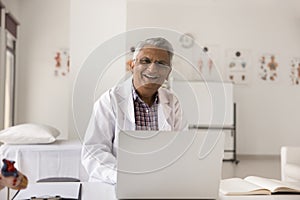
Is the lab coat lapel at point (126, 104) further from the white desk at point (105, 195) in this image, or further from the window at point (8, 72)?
the window at point (8, 72)

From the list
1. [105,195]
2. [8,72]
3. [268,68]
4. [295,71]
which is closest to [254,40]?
[268,68]

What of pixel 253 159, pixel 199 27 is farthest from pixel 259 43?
pixel 253 159

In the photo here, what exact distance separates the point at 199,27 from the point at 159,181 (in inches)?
226

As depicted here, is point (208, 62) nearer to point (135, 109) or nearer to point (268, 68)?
point (268, 68)

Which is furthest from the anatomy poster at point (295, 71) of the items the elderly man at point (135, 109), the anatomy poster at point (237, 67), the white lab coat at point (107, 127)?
the white lab coat at point (107, 127)

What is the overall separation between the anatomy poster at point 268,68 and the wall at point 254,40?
74 mm

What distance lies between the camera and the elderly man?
1.60 meters

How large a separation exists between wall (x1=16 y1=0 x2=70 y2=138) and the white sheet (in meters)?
2.92

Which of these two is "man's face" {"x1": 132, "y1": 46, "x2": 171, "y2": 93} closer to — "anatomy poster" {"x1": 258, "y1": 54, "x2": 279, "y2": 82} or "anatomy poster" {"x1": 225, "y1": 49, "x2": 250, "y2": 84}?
"anatomy poster" {"x1": 225, "y1": 49, "x2": 250, "y2": 84}

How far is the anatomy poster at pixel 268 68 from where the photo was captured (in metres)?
6.87

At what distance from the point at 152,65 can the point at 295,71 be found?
232 inches

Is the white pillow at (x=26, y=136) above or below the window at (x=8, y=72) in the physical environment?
below

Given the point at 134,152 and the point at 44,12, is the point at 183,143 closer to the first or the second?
the point at 134,152

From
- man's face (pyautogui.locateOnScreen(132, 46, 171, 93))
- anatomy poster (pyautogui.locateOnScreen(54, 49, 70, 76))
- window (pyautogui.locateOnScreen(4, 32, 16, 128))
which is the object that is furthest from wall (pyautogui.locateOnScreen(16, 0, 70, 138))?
man's face (pyautogui.locateOnScreen(132, 46, 171, 93))
